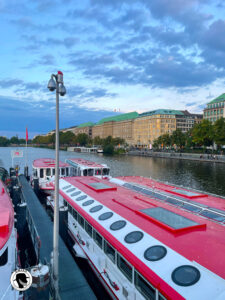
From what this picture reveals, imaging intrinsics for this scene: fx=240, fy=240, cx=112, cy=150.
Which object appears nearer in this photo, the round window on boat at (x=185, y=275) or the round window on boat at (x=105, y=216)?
the round window on boat at (x=185, y=275)

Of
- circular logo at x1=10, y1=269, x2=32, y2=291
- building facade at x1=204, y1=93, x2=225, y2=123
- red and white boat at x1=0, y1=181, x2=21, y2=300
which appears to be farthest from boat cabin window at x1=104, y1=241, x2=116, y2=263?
building facade at x1=204, y1=93, x2=225, y2=123

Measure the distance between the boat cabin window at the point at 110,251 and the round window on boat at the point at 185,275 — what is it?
124 inches

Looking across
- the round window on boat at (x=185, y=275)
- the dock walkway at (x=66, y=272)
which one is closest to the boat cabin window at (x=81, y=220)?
the dock walkway at (x=66, y=272)

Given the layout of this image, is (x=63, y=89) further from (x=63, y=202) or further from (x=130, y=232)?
(x=63, y=202)

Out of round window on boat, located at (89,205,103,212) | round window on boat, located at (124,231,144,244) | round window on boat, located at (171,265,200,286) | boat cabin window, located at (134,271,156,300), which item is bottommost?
boat cabin window, located at (134,271,156,300)

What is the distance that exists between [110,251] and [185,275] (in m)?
3.80

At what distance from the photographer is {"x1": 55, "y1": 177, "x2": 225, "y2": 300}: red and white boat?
654 cm

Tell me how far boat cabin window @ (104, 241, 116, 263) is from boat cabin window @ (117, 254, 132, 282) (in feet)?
1.58

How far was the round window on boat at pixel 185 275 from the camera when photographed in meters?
6.45

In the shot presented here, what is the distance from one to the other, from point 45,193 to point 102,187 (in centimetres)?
1574

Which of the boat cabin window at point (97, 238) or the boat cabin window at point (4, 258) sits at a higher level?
the boat cabin window at point (4, 258)

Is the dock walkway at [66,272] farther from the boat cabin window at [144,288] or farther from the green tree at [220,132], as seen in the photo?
the green tree at [220,132]

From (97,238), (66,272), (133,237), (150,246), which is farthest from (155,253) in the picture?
(66,272)

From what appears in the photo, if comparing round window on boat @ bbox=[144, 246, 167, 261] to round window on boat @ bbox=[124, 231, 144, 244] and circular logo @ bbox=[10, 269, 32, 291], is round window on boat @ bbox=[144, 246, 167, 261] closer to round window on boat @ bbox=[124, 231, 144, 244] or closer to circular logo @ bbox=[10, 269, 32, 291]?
round window on boat @ bbox=[124, 231, 144, 244]
